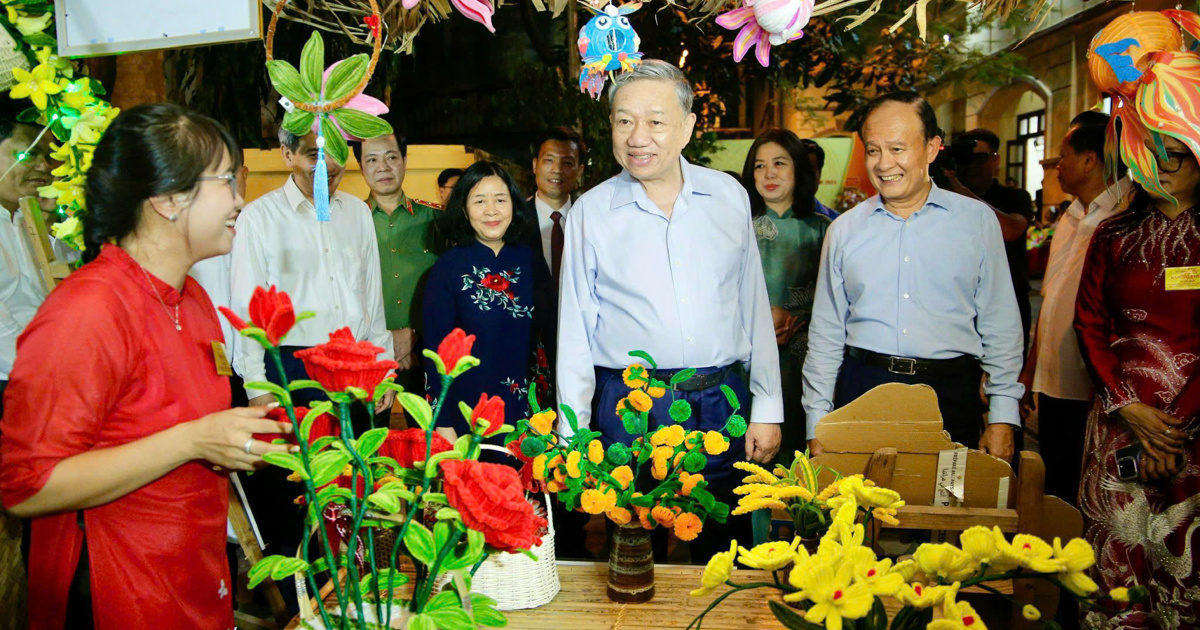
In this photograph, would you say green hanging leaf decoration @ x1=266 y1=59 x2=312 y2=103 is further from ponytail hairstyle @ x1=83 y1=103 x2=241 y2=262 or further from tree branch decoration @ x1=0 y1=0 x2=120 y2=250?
tree branch decoration @ x1=0 y1=0 x2=120 y2=250

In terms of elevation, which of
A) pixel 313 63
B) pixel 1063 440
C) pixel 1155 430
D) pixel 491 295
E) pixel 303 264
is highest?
pixel 313 63

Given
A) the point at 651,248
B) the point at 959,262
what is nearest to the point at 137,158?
the point at 651,248

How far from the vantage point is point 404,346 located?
3.04 metres

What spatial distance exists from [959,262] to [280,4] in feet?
5.49

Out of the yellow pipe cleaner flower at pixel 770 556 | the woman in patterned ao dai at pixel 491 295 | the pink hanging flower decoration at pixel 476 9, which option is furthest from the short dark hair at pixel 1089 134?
the yellow pipe cleaner flower at pixel 770 556

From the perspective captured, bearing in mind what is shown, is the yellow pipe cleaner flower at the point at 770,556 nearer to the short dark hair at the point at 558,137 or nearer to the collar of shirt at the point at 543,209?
the collar of shirt at the point at 543,209

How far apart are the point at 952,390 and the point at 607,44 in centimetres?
123

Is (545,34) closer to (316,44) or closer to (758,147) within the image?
(758,147)

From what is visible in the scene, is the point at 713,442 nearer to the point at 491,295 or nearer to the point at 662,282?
the point at 662,282

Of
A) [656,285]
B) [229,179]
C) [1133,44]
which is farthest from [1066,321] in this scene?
[229,179]

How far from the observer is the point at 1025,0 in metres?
1.75

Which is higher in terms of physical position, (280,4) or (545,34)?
(545,34)

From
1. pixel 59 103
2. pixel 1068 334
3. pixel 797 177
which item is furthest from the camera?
pixel 797 177

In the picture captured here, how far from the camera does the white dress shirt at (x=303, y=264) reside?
2445 millimetres
